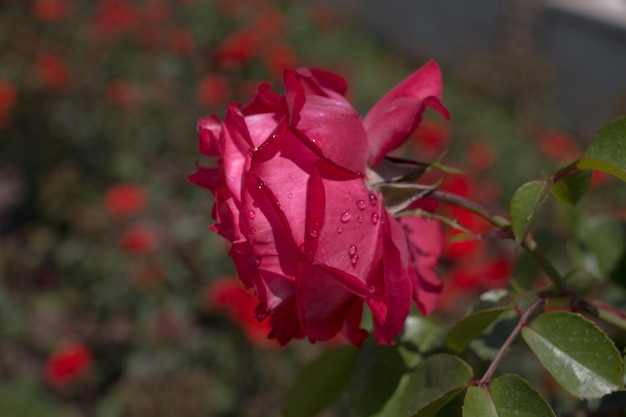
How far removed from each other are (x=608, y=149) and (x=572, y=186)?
0.18 feet

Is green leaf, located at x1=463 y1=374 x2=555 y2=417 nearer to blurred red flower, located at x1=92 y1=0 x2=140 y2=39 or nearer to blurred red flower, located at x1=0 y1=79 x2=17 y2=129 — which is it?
blurred red flower, located at x1=0 y1=79 x2=17 y2=129

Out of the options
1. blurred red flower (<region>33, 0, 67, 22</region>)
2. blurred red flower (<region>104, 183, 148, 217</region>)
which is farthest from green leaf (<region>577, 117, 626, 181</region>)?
blurred red flower (<region>33, 0, 67, 22</region>)

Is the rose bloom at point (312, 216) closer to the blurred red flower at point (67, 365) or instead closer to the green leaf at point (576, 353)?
the green leaf at point (576, 353)

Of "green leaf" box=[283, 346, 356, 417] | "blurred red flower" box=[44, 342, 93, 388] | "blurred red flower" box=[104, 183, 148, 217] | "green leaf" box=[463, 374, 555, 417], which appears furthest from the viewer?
"blurred red flower" box=[104, 183, 148, 217]

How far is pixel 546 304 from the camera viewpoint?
1.57 ft

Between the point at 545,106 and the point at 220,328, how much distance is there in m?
3.27

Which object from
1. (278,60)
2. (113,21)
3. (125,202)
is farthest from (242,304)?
A: (113,21)

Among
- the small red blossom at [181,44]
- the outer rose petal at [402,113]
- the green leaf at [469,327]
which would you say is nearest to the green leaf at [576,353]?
the green leaf at [469,327]

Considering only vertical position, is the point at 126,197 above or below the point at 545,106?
above

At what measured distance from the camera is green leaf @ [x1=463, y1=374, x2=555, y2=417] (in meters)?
0.40

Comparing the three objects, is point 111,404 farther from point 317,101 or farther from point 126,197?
point 317,101

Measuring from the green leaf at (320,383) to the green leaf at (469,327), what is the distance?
11 cm

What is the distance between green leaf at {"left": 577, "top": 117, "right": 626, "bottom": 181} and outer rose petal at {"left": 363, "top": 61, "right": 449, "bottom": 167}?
9 cm

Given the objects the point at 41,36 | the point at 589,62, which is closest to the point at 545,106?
the point at 589,62
